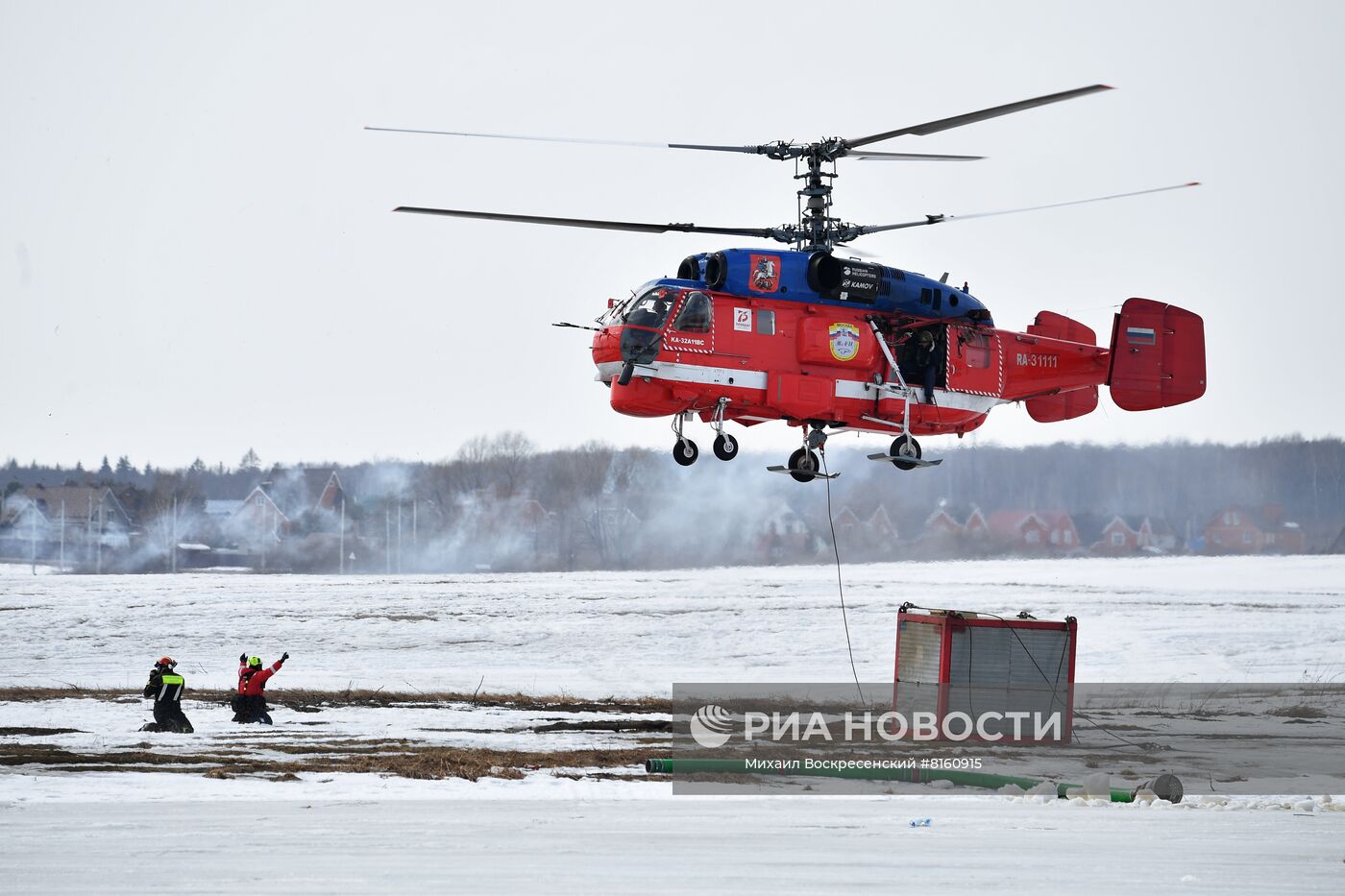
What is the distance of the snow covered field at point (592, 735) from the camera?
11078 millimetres

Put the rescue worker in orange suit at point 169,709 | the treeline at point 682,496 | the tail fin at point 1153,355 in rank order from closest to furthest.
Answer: the rescue worker in orange suit at point 169,709 → the tail fin at point 1153,355 → the treeline at point 682,496

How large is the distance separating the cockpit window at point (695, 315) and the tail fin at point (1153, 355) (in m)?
6.84

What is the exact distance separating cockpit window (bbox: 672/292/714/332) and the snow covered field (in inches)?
222

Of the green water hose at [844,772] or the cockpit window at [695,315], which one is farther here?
the cockpit window at [695,315]

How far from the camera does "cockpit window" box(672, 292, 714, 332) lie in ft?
61.5

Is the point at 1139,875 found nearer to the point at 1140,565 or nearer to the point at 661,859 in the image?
the point at 661,859

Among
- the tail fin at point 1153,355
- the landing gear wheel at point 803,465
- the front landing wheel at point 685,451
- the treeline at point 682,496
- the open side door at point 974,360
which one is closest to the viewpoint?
the front landing wheel at point 685,451

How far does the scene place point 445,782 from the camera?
51.3ft

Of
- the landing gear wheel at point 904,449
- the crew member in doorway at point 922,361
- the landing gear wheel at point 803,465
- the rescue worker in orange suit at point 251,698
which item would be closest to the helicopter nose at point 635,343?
the landing gear wheel at point 803,465

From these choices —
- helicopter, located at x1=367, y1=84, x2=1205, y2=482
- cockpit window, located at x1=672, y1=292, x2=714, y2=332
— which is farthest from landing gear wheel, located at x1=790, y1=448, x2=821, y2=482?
cockpit window, located at x1=672, y1=292, x2=714, y2=332

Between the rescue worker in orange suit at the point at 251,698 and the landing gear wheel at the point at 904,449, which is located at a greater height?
the landing gear wheel at the point at 904,449

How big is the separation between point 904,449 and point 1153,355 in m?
4.42

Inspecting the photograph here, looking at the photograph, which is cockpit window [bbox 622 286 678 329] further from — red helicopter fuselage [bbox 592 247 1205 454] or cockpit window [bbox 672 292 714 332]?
cockpit window [bbox 672 292 714 332]

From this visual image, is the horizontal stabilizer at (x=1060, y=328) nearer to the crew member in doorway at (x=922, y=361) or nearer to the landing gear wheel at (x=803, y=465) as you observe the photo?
the crew member in doorway at (x=922, y=361)
